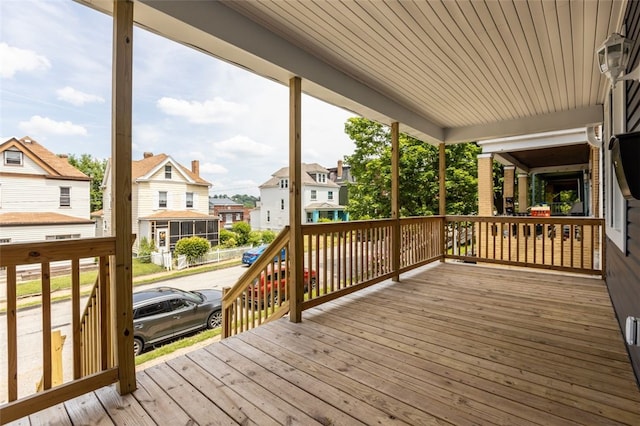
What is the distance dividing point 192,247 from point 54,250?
3.37 metres

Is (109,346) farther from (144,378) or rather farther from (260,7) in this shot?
(260,7)

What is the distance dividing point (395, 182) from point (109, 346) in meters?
3.79

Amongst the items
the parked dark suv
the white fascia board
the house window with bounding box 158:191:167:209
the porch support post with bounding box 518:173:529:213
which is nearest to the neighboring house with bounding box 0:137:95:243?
the house window with bounding box 158:191:167:209

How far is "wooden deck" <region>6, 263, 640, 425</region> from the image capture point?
1.68 m

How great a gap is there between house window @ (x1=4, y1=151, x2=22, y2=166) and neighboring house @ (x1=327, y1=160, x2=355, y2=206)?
39.2ft

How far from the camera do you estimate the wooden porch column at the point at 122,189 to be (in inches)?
70.7

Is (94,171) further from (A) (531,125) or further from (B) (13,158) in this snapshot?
(A) (531,125)

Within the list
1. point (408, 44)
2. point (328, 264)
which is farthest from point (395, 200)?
point (408, 44)

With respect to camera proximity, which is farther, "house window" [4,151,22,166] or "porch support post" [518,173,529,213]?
"porch support post" [518,173,529,213]

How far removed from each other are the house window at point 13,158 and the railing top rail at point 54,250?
46cm

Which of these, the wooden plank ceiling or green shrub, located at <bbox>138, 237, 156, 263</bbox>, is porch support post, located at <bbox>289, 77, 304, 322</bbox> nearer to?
the wooden plank ceiling

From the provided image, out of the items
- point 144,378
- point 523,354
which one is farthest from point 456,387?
→ point 144,378

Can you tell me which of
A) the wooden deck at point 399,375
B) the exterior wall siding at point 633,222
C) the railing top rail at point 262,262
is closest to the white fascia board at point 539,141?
the exterior wall siding at point 633,222

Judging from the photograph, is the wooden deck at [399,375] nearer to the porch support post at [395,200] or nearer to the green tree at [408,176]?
the porch support post at [395,200]
